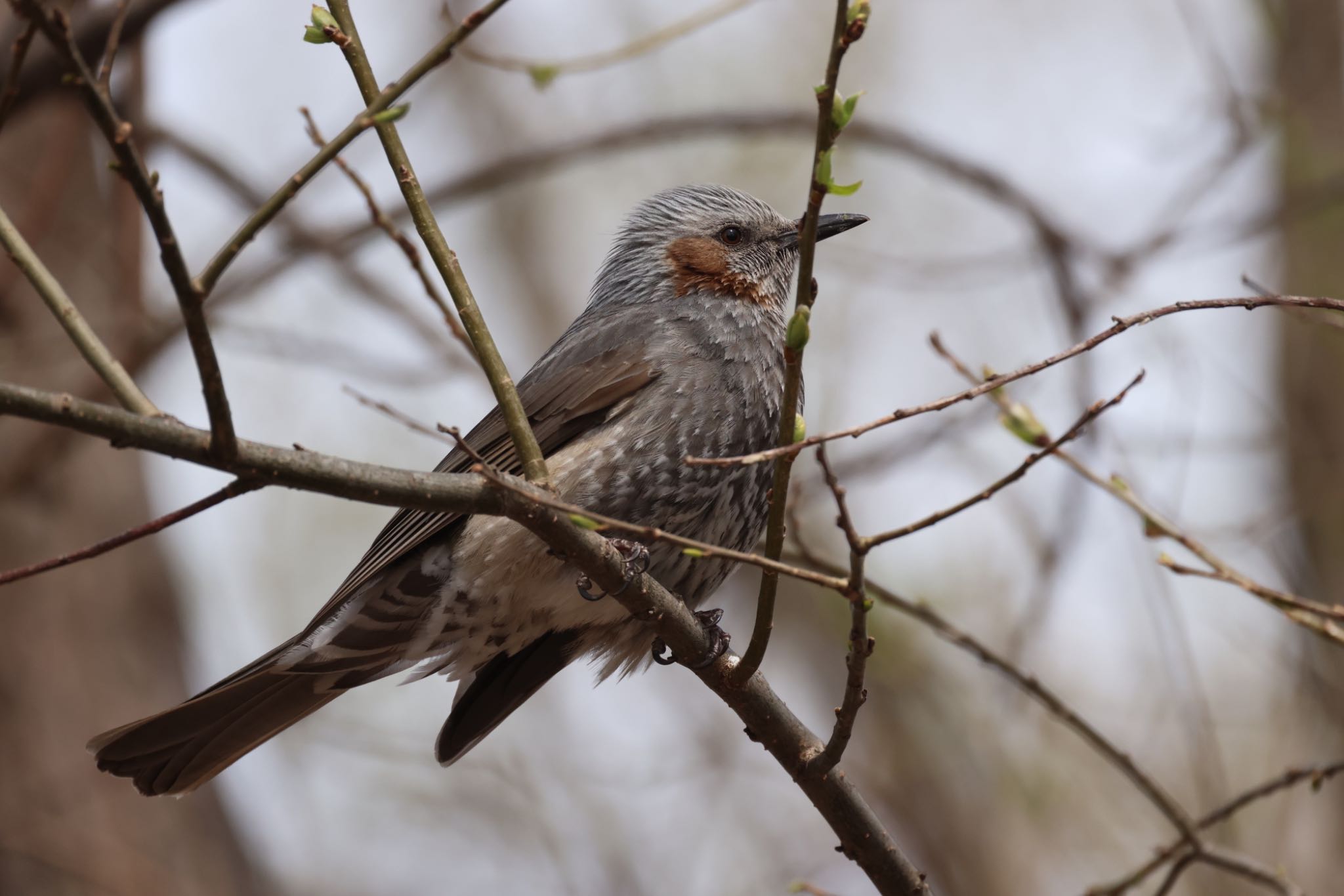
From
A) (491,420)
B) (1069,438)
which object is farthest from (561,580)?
(1069,438)

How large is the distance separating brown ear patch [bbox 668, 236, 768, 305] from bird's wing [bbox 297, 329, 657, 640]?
590mm

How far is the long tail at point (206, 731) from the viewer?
13.0 ft

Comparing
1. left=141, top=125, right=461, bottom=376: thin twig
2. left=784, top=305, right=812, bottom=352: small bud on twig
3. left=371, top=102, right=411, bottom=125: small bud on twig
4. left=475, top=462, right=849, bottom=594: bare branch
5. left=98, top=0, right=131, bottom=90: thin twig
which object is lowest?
left=475, top=462, right=849, bottom=594: bare branch

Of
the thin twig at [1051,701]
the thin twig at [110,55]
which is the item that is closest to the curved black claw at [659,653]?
the thin twig at [1051,701]

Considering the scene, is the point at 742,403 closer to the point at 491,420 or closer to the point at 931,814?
the point at 491,420

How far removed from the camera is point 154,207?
2.03m

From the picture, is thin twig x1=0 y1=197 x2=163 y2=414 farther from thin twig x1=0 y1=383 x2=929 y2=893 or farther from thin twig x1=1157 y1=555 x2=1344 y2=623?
thin twig x1=1157 y1=555 x2=1344 y2=623

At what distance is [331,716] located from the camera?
934cm

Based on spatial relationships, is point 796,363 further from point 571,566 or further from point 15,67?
point 15,67

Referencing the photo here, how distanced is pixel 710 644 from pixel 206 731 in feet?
5.97

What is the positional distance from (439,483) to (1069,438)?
4.70ft

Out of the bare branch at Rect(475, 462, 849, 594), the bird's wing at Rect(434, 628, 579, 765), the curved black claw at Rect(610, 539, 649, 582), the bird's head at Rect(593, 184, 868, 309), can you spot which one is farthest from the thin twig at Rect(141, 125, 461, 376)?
the bare branch at Rect(475, 462, 849, 594)

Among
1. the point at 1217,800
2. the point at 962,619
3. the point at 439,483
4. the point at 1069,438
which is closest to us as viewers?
the point at 439,483

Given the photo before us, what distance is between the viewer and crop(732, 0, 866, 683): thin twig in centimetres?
236
